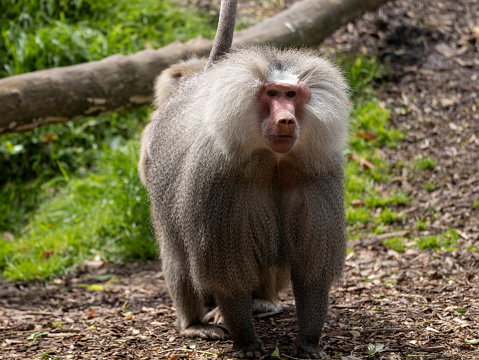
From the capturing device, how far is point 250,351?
3.74 meters

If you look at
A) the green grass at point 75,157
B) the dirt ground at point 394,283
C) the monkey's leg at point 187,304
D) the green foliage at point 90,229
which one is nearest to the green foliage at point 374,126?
the dirt ground at point 394,283

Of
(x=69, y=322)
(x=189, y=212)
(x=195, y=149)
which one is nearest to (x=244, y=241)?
(x=189, y=212)

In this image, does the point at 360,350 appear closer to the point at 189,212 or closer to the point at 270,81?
the point at 189,212

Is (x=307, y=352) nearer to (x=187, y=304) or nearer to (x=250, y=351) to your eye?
(x=250, y=351)

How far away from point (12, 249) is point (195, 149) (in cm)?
350

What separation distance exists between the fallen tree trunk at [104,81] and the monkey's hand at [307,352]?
A: 133 inches

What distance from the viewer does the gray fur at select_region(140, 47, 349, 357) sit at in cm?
331

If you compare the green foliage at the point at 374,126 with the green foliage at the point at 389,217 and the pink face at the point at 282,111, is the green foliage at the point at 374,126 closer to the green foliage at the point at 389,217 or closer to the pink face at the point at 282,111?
the green foliage at the point at 389,217

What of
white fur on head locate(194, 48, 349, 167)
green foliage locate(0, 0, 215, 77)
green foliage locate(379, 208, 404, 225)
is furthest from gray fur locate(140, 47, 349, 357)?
green foliage locate(0, 0, 215, 77)

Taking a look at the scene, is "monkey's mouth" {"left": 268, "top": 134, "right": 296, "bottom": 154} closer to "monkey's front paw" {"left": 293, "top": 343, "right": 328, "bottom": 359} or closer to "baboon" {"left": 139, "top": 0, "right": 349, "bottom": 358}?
"baboon" {"left": 139, "top": 0, "right": 349, "bottom": 358}

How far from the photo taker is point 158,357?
12.5ft

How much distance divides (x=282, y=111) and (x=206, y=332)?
1713 millimetres

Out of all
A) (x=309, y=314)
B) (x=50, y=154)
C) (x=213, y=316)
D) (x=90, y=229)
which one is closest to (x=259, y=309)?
(x=213, y=316)

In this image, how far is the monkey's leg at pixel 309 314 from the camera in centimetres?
365
